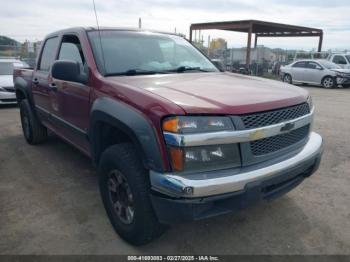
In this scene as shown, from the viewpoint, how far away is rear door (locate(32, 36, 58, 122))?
4629mm

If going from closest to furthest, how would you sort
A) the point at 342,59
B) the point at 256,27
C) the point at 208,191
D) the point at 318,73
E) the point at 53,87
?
the point at 208,191
the point at 53,87
the point at 318,73
the point at 342,59
the point at 256,27

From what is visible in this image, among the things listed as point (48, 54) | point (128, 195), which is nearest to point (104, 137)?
point (128, 195)

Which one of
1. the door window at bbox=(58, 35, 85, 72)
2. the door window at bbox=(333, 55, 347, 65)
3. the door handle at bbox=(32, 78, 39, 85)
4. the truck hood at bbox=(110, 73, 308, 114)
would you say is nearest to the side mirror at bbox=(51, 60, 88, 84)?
the door window at bbox=(58, 35, 85, 72)

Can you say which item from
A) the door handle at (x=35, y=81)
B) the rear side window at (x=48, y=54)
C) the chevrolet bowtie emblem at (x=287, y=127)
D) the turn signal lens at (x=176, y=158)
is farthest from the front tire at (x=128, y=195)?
the door handle at (x=35, y=81)

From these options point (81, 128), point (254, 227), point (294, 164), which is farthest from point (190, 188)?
point (81, 128)

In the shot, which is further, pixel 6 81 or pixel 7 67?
pixel 7 67

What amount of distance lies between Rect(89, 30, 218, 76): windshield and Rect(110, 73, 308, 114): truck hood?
25 cm

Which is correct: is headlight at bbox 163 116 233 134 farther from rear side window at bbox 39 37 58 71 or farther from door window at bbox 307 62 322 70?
door window at bbox 307 62 322 70

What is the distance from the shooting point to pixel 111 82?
3.10 m

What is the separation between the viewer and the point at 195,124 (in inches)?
93.8

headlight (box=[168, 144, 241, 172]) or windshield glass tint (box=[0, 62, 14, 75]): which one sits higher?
headlight (box=[168, 144, 241, 172])

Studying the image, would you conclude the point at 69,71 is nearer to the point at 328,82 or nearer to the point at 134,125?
the point at 134,125

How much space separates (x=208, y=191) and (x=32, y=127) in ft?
14.0

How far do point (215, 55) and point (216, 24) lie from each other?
797 cm
